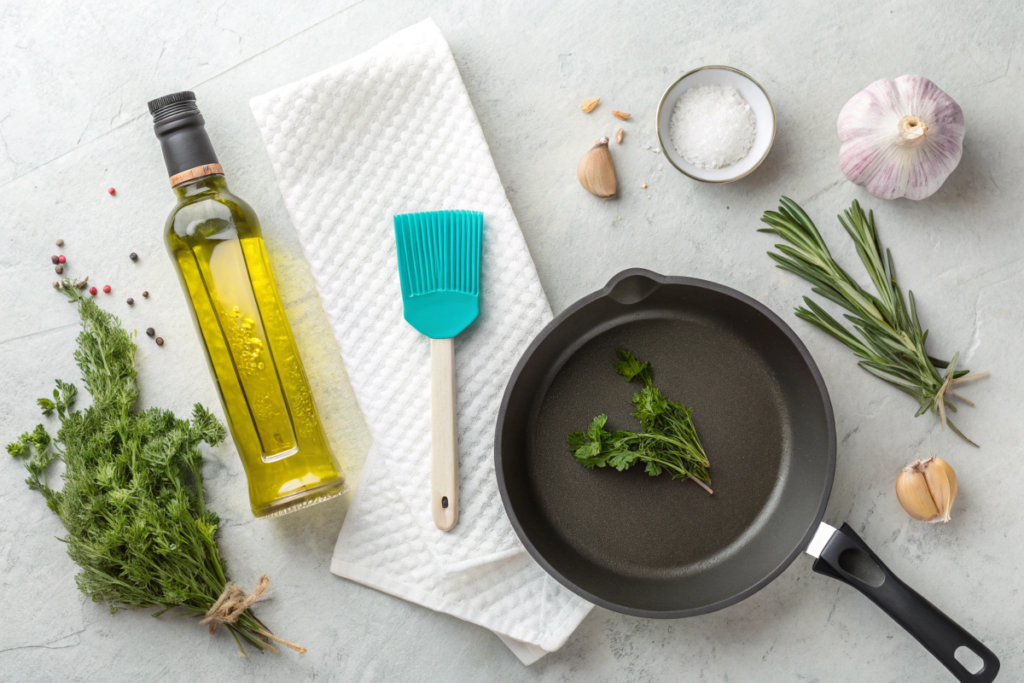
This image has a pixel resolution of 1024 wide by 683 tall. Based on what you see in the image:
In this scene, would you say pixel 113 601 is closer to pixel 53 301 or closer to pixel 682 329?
pixel 53 301

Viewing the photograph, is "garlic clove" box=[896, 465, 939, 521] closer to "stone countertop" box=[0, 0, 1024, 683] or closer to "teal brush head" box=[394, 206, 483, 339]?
"stone countertop" box=[0, 0, 1024, 683]

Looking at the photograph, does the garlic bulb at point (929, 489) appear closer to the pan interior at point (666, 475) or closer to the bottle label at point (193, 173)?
the pan interior at point (666, 475)

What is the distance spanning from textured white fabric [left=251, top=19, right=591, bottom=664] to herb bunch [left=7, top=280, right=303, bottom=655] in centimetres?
34

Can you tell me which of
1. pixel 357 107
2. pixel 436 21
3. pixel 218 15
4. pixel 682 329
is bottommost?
pixel 682 329

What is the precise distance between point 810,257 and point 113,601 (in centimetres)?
141

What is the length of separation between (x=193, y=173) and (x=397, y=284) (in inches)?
14.6

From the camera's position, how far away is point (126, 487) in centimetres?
108

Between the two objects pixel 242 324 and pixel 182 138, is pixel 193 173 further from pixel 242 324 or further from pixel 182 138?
pixel 242 324

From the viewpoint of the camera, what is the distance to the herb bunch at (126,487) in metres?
1.08

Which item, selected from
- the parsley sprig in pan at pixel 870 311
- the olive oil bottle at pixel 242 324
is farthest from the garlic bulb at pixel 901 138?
the olive oil bottle at pixel 242 324

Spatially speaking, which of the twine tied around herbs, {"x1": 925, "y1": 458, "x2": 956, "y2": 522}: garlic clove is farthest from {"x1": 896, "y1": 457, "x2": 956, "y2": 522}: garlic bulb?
the twine tied around herbs

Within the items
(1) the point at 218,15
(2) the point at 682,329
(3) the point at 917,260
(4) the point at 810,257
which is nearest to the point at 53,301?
(1) the point at 218,15

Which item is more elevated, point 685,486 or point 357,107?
point 357,107

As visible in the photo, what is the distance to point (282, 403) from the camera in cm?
109
